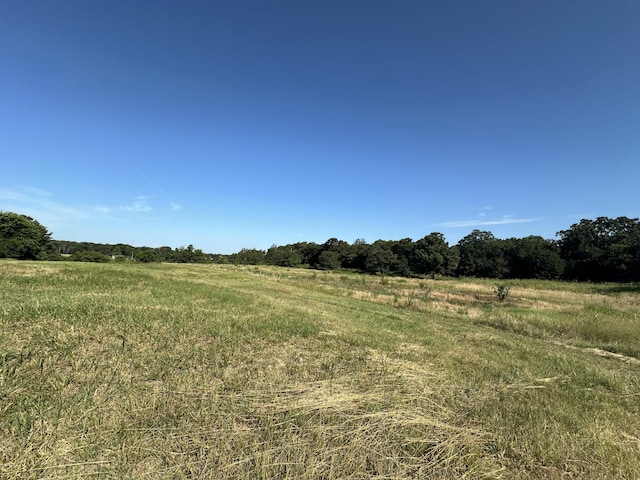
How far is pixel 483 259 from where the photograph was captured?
268ft

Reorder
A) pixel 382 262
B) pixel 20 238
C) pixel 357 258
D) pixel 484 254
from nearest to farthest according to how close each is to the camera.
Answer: pixel 20 238 < pixel 382 262 < pixel 484 254 < pixel 357 258

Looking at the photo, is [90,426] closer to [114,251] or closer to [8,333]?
[8,333]

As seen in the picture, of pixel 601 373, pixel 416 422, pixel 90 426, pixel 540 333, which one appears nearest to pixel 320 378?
pixel 416 422

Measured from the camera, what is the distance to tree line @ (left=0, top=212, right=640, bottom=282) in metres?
56.3

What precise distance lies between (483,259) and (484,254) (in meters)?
3.99

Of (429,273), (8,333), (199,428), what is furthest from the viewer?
(429,273)

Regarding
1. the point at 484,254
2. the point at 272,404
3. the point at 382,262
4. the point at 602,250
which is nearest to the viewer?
the point at 272,404

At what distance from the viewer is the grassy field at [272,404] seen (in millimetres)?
3096

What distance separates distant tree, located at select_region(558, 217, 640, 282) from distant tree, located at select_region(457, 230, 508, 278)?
14029mm

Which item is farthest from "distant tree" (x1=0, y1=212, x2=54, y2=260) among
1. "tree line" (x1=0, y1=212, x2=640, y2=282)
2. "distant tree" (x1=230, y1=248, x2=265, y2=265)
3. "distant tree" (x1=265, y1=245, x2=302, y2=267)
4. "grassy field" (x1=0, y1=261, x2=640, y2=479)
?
"grassy field" (x1=0, y1=261, x2=640, y2=479)

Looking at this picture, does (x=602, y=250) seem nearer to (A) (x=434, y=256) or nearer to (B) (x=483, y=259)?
(B) (x=483, y=259)

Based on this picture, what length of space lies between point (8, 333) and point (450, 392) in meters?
7.50


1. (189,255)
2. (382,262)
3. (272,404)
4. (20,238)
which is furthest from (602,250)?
(20,238)

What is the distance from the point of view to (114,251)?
99125 millimetres
